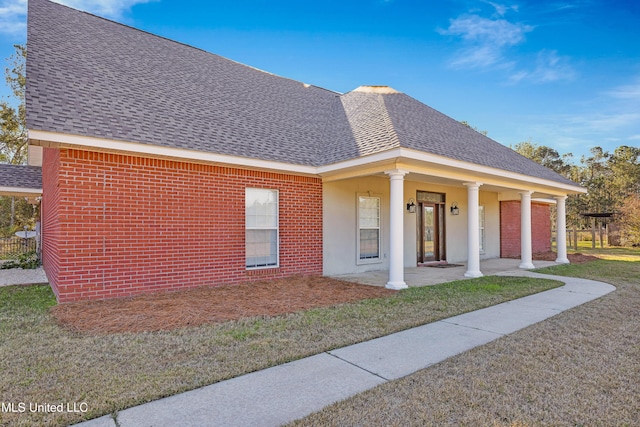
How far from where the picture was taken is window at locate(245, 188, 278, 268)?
8570 millimetres

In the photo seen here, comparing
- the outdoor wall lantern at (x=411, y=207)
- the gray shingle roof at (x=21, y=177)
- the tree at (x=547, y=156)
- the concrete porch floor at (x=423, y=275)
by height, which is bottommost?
the concrete porch floor at (x=423, y=275)

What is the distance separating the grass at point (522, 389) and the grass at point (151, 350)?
119 centimetres

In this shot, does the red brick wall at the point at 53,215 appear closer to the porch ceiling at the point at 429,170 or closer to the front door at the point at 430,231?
the porch ceiling at the point at 429,170

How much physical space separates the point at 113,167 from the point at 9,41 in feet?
94.6

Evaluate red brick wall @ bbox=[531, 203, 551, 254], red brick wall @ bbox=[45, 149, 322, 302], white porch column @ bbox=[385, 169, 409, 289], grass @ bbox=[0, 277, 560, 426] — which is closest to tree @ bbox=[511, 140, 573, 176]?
red brick wall @ bbox=[531, 203, 551, 254]

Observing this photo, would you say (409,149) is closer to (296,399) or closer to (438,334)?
(438,334)

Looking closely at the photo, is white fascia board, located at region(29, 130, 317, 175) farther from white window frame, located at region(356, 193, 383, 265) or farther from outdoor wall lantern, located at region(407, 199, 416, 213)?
outdoor wall lantern, located at region(407, 199, 416, 213)

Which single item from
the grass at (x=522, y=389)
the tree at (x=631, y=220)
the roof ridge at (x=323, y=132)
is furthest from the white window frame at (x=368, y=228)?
the tree at (x=631, y=220)

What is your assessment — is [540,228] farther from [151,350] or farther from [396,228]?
[151,350]

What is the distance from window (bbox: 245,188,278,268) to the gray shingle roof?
9.16 metres

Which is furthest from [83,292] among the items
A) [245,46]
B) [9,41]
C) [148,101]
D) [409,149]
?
[9,41]

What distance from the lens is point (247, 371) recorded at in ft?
11.2

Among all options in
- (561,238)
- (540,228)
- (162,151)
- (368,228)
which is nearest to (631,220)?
(540,228)

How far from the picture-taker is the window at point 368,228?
1059cm
